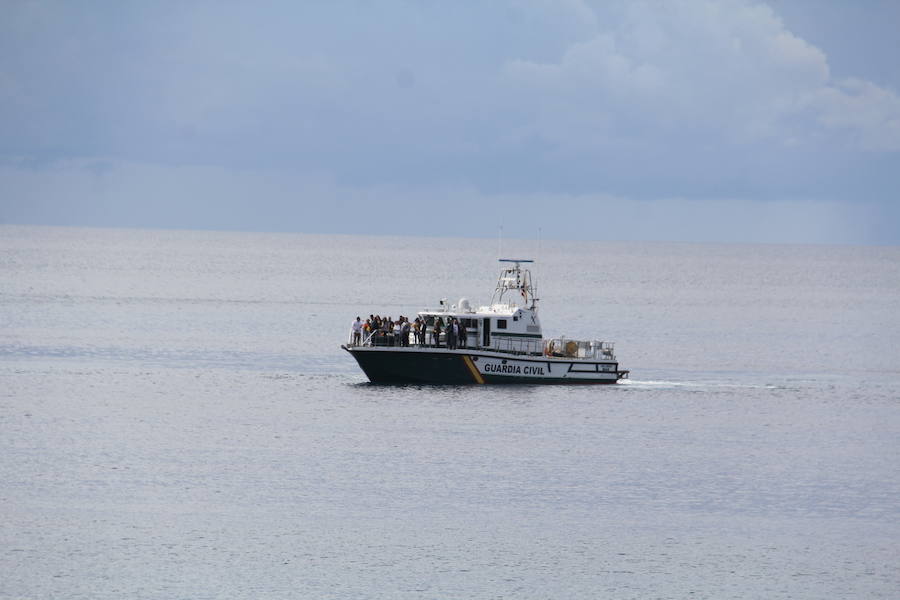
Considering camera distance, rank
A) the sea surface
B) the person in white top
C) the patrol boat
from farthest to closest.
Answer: the person in white top → the patrol boat → the sea surface

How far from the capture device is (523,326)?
69.2 m

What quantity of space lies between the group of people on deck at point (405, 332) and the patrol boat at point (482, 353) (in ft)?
0.15

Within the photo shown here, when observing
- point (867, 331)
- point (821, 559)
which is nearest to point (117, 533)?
point (821, 559)

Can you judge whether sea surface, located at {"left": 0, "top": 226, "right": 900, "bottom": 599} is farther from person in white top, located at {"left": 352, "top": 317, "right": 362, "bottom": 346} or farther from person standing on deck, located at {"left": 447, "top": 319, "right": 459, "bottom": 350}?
person in white top, located at {"left": 352, "top": 317, "right": 362, "bottom": 346}

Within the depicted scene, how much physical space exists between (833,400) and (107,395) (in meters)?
34.7

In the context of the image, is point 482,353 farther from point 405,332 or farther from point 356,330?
point 356,330

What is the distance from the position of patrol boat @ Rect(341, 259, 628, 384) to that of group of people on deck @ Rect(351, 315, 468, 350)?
4 centimetres

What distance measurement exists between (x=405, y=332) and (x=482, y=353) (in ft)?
12.3

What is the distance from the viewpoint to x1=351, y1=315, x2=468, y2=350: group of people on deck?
66.4 metres

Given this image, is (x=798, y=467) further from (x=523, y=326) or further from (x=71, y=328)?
(x=71, y=328)

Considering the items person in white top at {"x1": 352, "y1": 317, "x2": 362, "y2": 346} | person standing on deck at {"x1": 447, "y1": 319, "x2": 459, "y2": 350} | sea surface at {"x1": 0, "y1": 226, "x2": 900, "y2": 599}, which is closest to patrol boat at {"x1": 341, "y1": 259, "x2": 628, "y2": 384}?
person standing on deck at {"x1": 447, "y1": 319, "x2": 459, "y2": 350}

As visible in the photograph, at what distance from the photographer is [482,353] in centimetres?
6738

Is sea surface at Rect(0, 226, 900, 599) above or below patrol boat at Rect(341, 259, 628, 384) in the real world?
below

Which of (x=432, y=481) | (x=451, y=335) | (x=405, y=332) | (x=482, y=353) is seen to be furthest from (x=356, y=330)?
(x=432, y=481)
